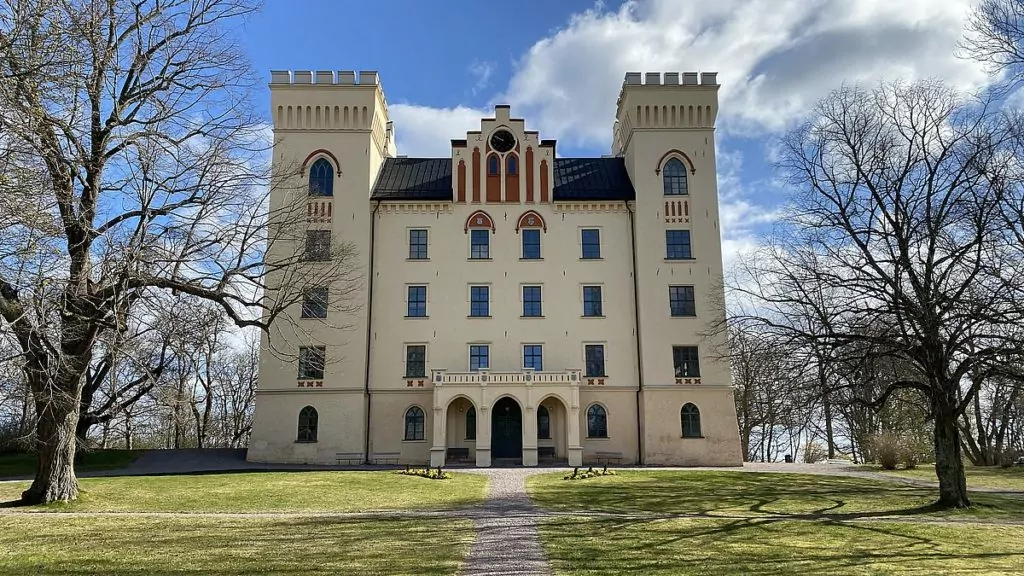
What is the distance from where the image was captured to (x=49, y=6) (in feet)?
23.2

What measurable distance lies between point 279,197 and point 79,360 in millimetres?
17274

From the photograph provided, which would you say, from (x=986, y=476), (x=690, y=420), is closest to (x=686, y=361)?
(x=690, y=420)

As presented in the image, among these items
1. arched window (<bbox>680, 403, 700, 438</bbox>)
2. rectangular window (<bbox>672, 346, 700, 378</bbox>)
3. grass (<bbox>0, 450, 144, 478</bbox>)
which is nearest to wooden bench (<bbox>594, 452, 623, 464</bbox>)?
arched window (<bbox>680, 403, 700, 438</bbox>)

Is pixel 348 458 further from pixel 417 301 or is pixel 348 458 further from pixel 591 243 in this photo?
pixel 591 243

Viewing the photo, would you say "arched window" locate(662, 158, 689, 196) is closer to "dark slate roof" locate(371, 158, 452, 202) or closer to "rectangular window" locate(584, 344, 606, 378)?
"rectangular window" locate(584, 344, 606, 378)

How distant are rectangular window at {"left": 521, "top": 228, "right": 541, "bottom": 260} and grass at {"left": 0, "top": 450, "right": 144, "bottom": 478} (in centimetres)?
1855

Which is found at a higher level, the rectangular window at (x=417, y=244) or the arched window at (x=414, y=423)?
the rectangular window at (x=417, y=244)

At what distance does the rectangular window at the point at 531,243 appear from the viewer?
108 ft

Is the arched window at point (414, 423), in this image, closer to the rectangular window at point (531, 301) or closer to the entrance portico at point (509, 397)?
the entrance portico at point (509, 397)

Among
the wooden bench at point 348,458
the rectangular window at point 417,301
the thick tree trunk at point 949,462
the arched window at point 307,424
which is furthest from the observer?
the rectangular window at point 417,301

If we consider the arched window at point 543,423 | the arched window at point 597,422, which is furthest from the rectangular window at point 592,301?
the arched window at point 543,423

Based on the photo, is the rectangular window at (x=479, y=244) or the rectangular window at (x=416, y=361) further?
the rectangular window at (x=479, y=244)

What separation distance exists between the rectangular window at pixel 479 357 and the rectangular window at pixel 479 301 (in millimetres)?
1382

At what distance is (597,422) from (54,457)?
68.0 ft
